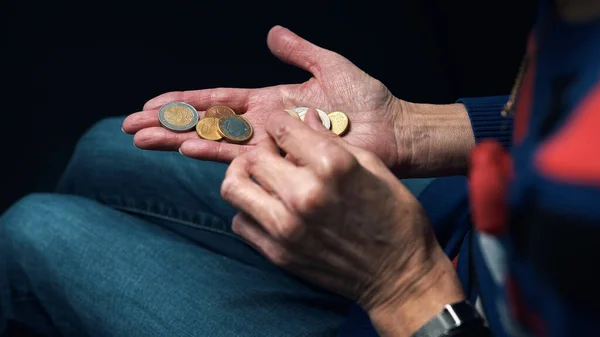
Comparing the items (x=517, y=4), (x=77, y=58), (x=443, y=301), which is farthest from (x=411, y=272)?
(x=77, y=58)

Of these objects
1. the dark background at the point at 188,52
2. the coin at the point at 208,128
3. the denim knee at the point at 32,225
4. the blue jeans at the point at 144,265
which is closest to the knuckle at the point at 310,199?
the blue jeans at the point at 144,265

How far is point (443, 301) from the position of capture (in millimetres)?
779

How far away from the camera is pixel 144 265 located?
3.32 ft

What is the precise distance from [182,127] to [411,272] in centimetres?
44

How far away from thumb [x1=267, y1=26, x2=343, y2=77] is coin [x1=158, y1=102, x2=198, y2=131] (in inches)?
7.1

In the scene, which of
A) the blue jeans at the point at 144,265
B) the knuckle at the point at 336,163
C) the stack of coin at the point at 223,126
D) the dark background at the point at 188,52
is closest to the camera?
the knuckle at the point at 336,163

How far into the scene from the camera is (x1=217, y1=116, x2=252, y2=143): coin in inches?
41.2

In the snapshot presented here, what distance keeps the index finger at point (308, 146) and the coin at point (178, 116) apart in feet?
0.89

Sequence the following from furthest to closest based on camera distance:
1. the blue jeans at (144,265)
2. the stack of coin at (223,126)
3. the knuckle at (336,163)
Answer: the stack of coin at (223,126) → the blue jeans at (144,265) → the knuckle at (336,163)

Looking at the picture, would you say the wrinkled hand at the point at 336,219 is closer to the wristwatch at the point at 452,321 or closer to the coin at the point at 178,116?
the wristwatch at the point at 452,321

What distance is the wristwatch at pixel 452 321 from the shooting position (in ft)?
2.43

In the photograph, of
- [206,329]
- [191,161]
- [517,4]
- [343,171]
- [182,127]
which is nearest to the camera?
[343,171]

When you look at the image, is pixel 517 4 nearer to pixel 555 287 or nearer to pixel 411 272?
pixel 411 272

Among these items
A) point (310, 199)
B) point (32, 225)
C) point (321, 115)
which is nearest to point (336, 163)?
point (310, 199)
